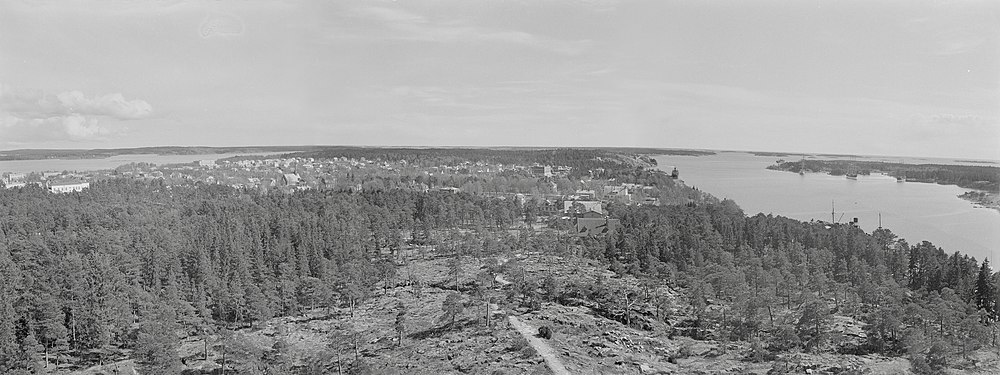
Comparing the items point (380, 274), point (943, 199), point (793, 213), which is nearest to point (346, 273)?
point (380, 274)

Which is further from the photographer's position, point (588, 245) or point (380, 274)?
point (588, 245)

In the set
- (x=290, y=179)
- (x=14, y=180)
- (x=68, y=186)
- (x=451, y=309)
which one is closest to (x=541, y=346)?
(x=451, y=309)

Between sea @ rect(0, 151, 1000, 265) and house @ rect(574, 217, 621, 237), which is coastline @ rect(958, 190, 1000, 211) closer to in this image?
sea @ rect(0, 151, 1000, 265)

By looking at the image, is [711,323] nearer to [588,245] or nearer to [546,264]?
[546,264]

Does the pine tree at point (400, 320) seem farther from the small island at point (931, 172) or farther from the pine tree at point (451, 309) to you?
the small island at point (931, 172)

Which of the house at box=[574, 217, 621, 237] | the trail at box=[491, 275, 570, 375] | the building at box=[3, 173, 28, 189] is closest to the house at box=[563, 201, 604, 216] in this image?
the house at box=[574, 217, 621, 237]

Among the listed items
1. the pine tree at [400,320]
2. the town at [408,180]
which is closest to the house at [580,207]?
the town at [408,180]
